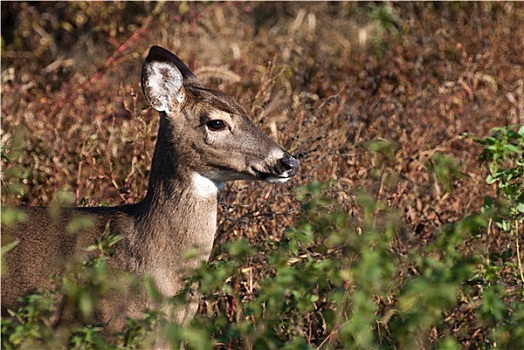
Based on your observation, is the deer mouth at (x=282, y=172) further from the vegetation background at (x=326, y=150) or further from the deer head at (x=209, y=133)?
the vegetation background at (x=326, y=150)

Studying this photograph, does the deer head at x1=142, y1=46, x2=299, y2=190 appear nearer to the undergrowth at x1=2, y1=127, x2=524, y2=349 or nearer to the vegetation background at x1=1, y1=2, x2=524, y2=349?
the vegetation background at x1=1, y1=2, x2=524, y2=349

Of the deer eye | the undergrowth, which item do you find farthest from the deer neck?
the undergrowth

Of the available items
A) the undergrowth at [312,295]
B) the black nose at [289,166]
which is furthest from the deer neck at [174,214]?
the undergrowth at [312,295]

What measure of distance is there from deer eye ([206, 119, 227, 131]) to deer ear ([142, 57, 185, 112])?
0.17m

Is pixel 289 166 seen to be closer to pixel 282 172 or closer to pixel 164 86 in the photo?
pixel 282 172

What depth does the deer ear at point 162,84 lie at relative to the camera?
4.55 m

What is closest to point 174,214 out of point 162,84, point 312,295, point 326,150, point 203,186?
point 203,186

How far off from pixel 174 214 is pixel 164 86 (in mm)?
547

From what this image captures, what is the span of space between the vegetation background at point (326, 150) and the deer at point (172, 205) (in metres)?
0.20

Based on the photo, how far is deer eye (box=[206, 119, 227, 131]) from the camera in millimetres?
4465

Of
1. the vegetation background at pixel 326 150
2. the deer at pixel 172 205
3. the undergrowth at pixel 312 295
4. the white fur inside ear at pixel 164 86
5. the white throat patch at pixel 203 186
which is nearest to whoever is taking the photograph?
the undergrowth at pixel 312 295

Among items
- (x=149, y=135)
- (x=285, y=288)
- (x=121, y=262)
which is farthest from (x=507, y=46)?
(x=285, y=288)

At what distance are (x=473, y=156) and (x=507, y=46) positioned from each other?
5.22 ft

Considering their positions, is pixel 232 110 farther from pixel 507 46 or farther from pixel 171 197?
pixel 507 46
